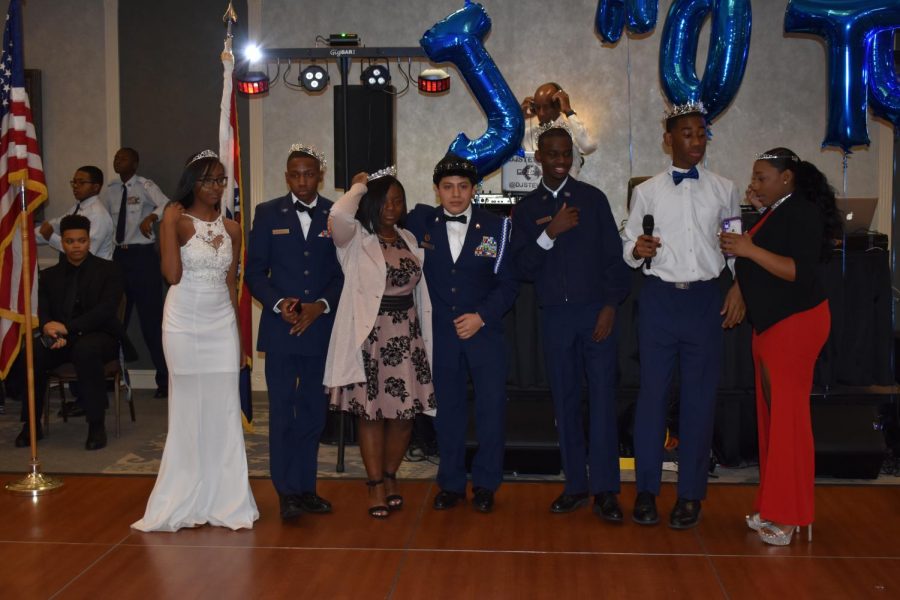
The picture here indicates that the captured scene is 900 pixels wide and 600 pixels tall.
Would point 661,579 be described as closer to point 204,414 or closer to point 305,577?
point 305,577

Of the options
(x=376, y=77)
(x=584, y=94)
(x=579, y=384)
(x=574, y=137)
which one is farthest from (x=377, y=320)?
(x=584, y=94)

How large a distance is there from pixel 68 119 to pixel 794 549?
745 centimetres

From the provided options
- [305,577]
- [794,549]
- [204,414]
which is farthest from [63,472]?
[794,549]

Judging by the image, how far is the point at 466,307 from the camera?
498cm

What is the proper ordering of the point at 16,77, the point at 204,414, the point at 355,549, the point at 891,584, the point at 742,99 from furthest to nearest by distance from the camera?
the point at 742,99 < the point at 16,77 < the point at 204,414 < the point at 355,549 < the point at 891,584

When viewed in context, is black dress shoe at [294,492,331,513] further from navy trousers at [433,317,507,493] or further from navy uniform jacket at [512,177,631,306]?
navy uniform jacket at [512,177,631,306]

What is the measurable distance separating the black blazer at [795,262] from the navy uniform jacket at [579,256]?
653 mm

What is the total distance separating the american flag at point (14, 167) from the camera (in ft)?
18.8

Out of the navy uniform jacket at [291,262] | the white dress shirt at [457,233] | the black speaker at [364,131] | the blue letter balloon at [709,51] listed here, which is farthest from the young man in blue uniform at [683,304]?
the black speaker at [364,131]

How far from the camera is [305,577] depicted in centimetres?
416

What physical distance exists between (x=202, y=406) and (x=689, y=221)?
248 cm

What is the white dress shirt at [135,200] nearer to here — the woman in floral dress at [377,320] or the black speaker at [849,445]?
the woman in floral dress at [377,320]

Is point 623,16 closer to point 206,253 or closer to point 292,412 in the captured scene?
point 206,253

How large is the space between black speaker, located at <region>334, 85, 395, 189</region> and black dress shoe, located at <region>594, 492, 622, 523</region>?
9.86ft
